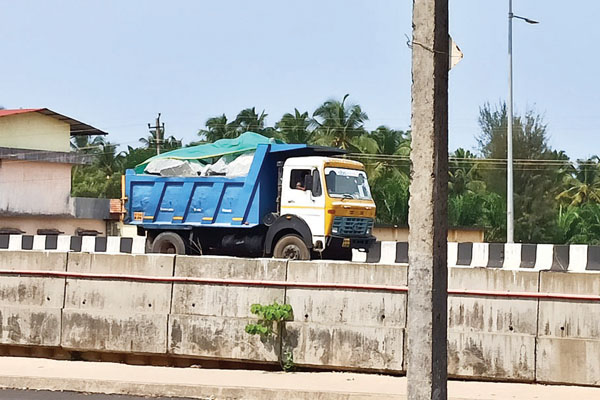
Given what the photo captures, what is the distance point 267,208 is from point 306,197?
103cm

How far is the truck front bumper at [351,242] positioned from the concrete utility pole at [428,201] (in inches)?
472

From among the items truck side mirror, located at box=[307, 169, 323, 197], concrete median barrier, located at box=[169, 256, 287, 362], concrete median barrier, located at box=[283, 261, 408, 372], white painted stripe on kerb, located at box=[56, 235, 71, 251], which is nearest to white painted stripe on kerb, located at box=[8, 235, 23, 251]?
white painted stripe on kerb, located at box=[56, 235, 71, 251]

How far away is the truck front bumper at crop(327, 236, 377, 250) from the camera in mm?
19128

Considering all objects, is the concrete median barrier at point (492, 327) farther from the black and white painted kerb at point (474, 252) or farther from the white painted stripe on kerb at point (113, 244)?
the white painted stripe on kerb at point (113, 244)

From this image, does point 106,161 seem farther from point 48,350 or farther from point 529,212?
point 48,350

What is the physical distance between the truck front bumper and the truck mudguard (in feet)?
1.47

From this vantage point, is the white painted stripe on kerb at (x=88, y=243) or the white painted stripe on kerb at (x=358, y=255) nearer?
the white painted stripe on kerb at (x=358, y=255)

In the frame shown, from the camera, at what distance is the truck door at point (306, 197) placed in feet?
62.2

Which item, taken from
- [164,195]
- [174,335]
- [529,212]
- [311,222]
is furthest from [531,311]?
[529,212]

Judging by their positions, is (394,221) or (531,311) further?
(394,221)

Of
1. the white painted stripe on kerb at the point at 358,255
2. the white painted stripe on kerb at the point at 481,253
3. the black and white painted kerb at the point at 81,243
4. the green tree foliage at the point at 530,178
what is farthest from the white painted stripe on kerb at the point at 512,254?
the green tree foliage at the point at 530,178

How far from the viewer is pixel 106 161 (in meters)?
72.3

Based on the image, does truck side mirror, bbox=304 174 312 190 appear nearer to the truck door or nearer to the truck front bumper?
the truck door

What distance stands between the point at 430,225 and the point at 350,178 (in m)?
12.9
